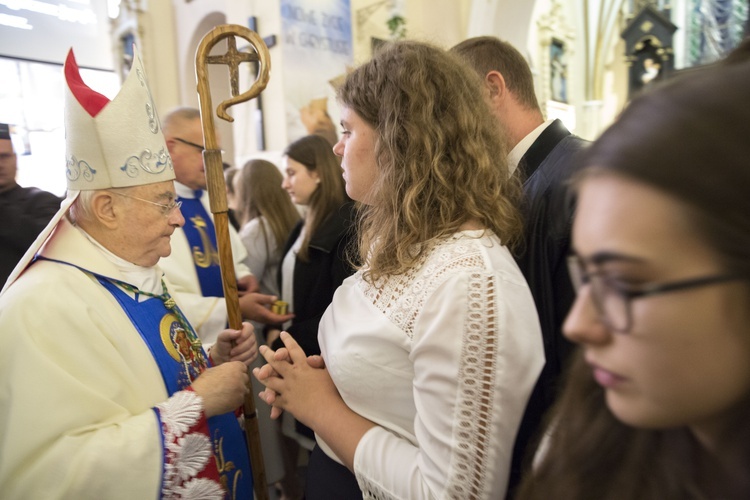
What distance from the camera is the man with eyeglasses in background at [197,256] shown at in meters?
2.63

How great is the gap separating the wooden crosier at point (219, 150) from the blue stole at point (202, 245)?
4.02 feet

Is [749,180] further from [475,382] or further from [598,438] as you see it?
[475,382]

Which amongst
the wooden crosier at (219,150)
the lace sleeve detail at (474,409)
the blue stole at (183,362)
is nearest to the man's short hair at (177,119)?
the wooden crosier at (219,150)

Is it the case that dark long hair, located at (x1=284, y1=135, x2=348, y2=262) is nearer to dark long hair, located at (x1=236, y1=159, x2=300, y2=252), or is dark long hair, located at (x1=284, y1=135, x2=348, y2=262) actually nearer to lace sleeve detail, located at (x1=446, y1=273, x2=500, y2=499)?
dark long hair, located at (x1=236, y1=159, x2=300, y2=252)

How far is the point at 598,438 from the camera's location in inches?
32.7

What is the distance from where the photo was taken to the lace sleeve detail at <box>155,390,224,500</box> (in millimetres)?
1413

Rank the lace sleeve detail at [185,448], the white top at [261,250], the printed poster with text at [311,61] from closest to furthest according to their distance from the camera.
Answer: the lace sleeve detail at [185,448] < the white top at [261,250] < the printed poster with text at [311,61]

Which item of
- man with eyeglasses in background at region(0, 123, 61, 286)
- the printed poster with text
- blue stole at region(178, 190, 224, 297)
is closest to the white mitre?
man with eyeglasses in background at region(0, 123, 61, 286)

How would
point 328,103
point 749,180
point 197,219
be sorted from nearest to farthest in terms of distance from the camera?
point 749,180
point 197,219
point 328,103

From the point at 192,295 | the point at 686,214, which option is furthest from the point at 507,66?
the point at 192,295

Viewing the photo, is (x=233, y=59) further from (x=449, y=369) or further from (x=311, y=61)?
(x=311, y=61)

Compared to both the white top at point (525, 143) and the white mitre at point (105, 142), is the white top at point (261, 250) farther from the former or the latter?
the white top at point (525, 143)

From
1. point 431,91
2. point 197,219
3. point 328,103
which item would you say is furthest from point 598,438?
point 328,103

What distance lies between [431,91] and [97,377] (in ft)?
3.84
